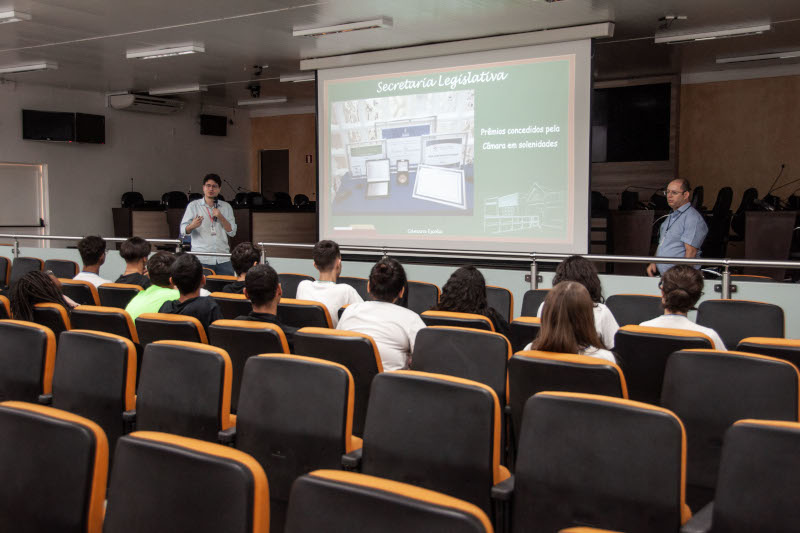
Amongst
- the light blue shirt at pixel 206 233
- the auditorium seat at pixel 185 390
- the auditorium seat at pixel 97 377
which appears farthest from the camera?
A: the light blue shirt at pixel 206 233

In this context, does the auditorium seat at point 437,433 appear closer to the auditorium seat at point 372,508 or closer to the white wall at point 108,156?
the auditorium seat at point 372,508

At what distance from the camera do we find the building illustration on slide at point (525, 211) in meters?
7.46

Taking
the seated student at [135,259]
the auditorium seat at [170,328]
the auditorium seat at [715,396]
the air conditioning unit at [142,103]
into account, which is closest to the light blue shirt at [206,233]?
the seated student at [135,259]

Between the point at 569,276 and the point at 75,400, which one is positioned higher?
the point at 569,276

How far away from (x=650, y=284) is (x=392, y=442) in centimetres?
392

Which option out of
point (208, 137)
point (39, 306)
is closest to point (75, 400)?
point (39, 306)

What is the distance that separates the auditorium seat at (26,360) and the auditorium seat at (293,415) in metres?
0.93

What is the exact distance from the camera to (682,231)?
6.26 metres

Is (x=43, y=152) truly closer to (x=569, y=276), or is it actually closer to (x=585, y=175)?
(x=585, y=175)

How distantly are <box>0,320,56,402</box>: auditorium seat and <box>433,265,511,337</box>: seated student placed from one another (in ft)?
6.37

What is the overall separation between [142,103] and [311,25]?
659 centimetres

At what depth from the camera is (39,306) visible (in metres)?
3.70

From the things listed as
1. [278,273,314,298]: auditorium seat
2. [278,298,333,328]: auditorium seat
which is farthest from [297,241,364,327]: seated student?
[278,273,314,298]: auditorium seat

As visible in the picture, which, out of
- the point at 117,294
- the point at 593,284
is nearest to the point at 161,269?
the point at 117,294
